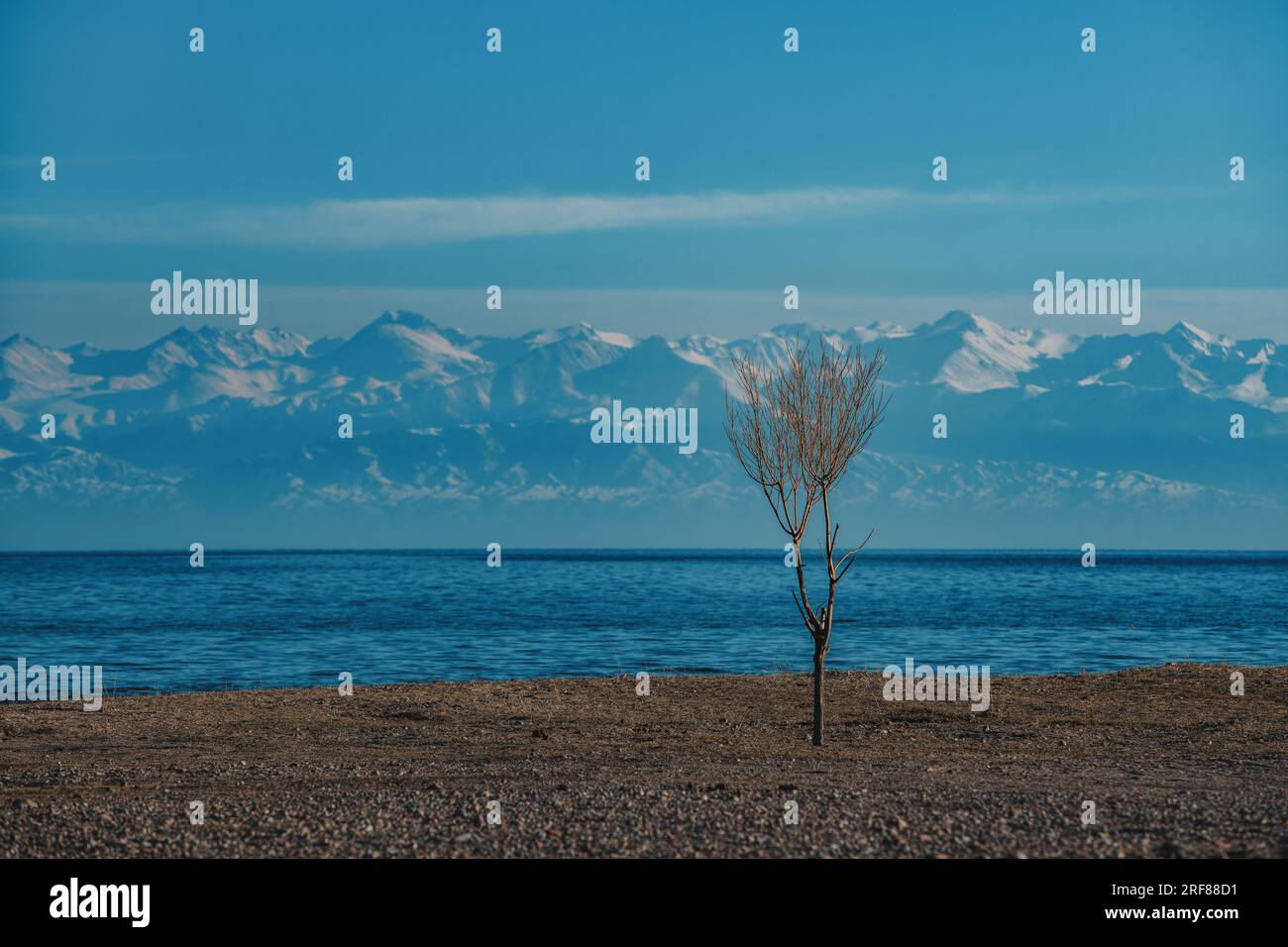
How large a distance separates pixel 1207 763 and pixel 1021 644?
1180 inches

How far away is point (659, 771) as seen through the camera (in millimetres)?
17953

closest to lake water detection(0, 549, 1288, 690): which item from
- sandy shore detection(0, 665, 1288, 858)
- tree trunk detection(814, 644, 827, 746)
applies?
sandy shore detection(0, 665, 1288, 858)

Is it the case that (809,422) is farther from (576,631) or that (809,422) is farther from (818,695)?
(576,631)

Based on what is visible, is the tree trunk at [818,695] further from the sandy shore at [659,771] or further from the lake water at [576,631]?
the lake water at [576,631]

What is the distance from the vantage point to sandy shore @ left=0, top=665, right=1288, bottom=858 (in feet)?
40.9

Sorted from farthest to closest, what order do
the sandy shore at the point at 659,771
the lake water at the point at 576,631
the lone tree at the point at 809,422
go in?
1. the lake water at the point at 576,631
2. the lone tree at the point at 809,422
3. the sandy shore at the point at 659,771

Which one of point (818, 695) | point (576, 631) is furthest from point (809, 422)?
point (576, 631)

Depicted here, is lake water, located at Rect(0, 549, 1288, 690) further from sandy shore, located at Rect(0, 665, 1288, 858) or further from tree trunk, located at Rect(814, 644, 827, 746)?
tree trunk, located at Rect(814, 644, 827, 746)

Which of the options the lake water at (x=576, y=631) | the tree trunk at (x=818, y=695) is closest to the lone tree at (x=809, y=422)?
the tree trunk at (x=818, y=695)

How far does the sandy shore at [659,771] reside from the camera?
40.9 feet
